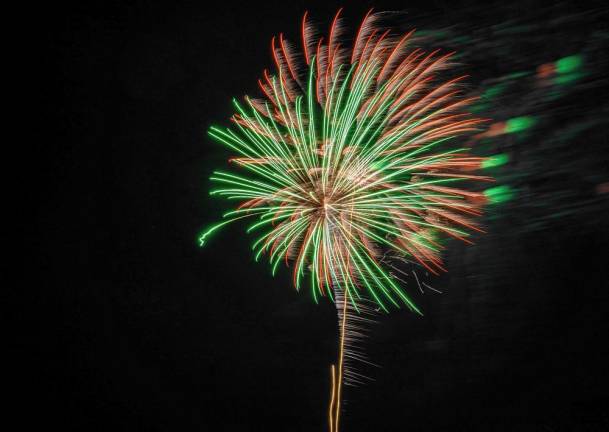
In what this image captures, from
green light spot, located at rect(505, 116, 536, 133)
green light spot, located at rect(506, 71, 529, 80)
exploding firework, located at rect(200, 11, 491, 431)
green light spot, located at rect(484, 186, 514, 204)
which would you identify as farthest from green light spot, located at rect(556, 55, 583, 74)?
green light spot, located at rect(484, 186, 514, 204)

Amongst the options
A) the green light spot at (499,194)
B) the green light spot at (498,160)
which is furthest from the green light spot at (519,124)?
the green light spot at (499,194)

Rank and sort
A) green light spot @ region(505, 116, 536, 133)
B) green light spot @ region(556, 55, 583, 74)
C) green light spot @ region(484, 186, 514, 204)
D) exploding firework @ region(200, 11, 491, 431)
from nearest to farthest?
1. green light spot @ region(556, 55, 583, 74)
2. green light spot @ region(505, 116, 536, 133)
3. green light spot @ region(484, 186, 514, 204)
4. exploding firework @ region(200, 11, 491, 431)

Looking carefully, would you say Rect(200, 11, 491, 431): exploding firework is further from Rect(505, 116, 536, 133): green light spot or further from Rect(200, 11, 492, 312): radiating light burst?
Rect(505, 116, 536, 133): green light spot

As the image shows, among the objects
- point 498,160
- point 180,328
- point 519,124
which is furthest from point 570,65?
point 180,328

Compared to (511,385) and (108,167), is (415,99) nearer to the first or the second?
(511,385)

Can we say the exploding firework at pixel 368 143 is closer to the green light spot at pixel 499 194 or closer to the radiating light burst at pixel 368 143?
the radiating light burst at pixel 368 143

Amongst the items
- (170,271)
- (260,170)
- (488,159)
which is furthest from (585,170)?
(170,271)

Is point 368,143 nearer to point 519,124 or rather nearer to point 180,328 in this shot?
point 519,124
